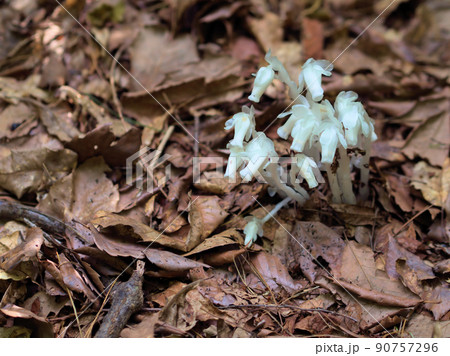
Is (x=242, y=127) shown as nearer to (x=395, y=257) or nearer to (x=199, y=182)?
(x=199, y=182)

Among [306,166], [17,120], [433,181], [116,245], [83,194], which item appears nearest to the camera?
[306,166]

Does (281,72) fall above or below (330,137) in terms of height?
above

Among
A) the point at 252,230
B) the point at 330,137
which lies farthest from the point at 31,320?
the point at 330,137

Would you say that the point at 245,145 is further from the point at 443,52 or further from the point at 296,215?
the point at 443,52

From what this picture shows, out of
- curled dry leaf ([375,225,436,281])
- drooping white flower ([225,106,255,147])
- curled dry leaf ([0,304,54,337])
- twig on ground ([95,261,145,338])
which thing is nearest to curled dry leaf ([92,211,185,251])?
twig on ground ([95,261,145,338])

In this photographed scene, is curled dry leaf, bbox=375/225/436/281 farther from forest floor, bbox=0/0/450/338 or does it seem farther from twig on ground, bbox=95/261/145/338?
twig on ground, bbox=95/261/145/338

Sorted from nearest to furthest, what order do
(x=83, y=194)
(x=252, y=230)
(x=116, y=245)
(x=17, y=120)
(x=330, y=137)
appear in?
(x=330, y=137) < (x=116, y=245) < (x=252, y=230) < (x=83, y=194) < (x=17, y=120)

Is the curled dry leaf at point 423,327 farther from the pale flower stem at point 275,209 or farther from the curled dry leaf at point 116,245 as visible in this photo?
the curled dry leaf at point 116,245

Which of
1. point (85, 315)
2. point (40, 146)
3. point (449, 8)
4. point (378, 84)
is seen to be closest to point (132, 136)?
point (40, 146)
